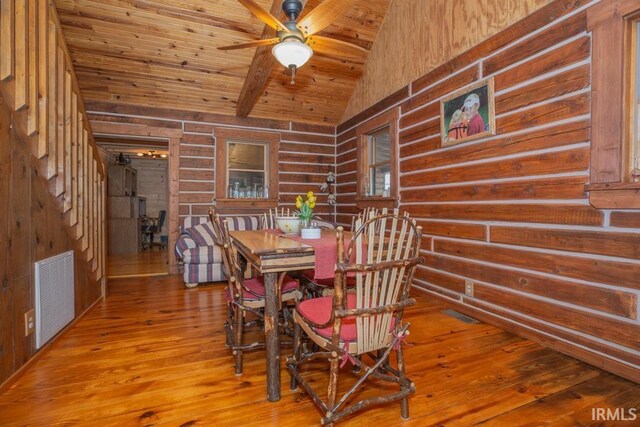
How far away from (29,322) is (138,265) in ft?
12.1

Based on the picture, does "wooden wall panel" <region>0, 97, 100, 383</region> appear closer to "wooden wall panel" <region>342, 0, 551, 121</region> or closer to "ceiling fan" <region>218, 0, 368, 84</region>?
"ceiling fan" <region>218, 0, 368, 84</region>

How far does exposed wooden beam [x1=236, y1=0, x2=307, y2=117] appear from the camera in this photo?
9.36 feet

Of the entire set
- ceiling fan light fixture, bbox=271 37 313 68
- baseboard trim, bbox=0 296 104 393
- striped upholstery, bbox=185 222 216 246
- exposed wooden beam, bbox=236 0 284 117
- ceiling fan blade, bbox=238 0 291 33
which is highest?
exposed wooden beam, bbox=236 0 284 117

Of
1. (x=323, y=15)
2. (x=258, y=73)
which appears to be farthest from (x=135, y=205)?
(x=323, y=15)

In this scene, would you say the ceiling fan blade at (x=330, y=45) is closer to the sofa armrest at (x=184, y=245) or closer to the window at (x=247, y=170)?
the window at (x=247, y=170)

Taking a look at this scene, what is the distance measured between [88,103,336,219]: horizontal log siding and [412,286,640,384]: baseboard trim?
3.07m

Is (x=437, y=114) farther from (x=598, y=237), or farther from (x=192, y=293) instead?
(x=192, y=293)

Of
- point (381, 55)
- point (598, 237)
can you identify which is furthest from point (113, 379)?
point (381, 55)

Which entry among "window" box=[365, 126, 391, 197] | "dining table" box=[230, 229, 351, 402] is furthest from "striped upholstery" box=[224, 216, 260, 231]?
"dining table" box=[230, 229, 351, 402]

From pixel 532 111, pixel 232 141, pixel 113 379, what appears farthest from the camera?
pixel 232 141

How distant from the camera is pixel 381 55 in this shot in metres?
4.12

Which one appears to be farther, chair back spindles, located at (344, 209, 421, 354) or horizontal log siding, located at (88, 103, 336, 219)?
horizontal log siding, located at (88, 103, 336, 219)

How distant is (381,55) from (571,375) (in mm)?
3841

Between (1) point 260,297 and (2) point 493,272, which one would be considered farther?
(2) point 493,272
